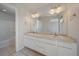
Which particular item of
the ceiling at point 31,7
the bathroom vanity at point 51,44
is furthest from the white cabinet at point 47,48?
the ceiling at point 31,7

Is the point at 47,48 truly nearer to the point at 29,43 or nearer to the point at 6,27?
the point at 29,43

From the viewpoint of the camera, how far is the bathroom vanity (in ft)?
5.36

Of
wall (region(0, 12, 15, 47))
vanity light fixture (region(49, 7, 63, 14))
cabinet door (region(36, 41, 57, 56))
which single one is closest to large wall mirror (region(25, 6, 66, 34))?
vanity light fixture (region(49, 7, 63, 14))

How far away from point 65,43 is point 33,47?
62 centimetres

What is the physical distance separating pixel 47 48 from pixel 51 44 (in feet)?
0.37

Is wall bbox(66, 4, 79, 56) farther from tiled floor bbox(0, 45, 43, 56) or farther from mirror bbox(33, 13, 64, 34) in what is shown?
tiled floor bbox(0, 45, 43, 56)

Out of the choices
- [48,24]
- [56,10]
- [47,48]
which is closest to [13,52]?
[47,48]

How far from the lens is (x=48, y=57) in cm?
158

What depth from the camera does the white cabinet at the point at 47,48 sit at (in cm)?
162

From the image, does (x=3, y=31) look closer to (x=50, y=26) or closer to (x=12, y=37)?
(x=12, y=37)

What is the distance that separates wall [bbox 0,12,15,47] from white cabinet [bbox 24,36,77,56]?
30cm

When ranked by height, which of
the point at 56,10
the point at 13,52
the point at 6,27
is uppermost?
the point at 56,10

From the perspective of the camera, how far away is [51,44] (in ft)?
5.80

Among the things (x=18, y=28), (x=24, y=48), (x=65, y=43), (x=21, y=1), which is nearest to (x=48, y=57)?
(x=65, y=43)
